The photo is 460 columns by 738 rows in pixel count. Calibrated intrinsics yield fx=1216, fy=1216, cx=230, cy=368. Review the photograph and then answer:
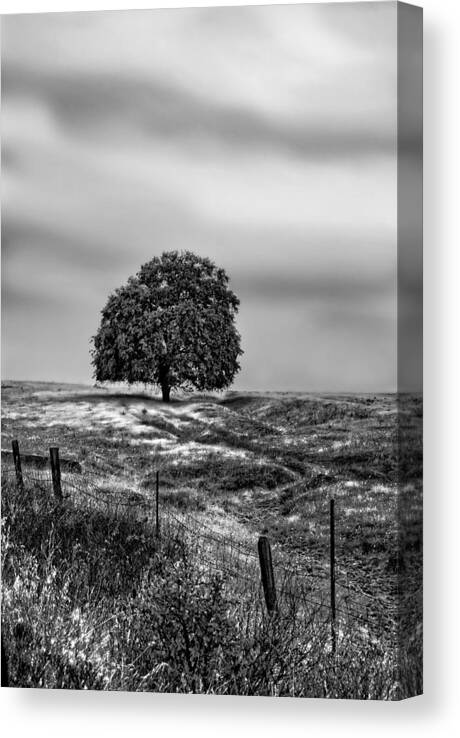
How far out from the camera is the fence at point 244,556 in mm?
8398

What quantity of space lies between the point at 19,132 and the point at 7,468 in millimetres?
2504

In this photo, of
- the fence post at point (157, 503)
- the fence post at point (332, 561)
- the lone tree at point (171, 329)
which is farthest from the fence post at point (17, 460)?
the fence post at point (332, 561)

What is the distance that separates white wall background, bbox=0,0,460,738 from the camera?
27.9 ft

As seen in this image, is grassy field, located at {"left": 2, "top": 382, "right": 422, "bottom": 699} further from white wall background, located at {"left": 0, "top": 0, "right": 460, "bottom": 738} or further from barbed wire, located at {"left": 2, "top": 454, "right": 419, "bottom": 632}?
white wall background, located at {"left": 0, "top": 0, "right": 460, "bottom": 738}

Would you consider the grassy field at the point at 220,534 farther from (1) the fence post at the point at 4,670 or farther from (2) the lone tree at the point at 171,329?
(2) the lone tree at the point at 171,329

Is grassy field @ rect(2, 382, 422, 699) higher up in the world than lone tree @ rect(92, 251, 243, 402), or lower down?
lower down

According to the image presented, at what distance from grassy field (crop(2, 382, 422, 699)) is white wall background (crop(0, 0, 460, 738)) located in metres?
0.15

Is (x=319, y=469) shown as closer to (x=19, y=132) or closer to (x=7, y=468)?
(x=7, y=468)

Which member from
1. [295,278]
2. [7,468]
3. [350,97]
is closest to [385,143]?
[350,97]

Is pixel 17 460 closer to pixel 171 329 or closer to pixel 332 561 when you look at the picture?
pixel 171 329

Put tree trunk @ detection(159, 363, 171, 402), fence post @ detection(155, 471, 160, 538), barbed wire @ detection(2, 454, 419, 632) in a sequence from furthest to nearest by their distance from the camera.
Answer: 1. tree trunk @ detection(159, 363, 171, 402)
2. fence post @ detection(155, 471, 160, 538)
3. barbed wire @ detection(2, 454, 419, 632)

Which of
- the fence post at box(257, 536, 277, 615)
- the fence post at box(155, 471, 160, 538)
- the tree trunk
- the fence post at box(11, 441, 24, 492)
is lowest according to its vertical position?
the fence post at box(257, 536, 277, 615)

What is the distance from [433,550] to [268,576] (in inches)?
46.5

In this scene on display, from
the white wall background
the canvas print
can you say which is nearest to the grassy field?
the canvas print
